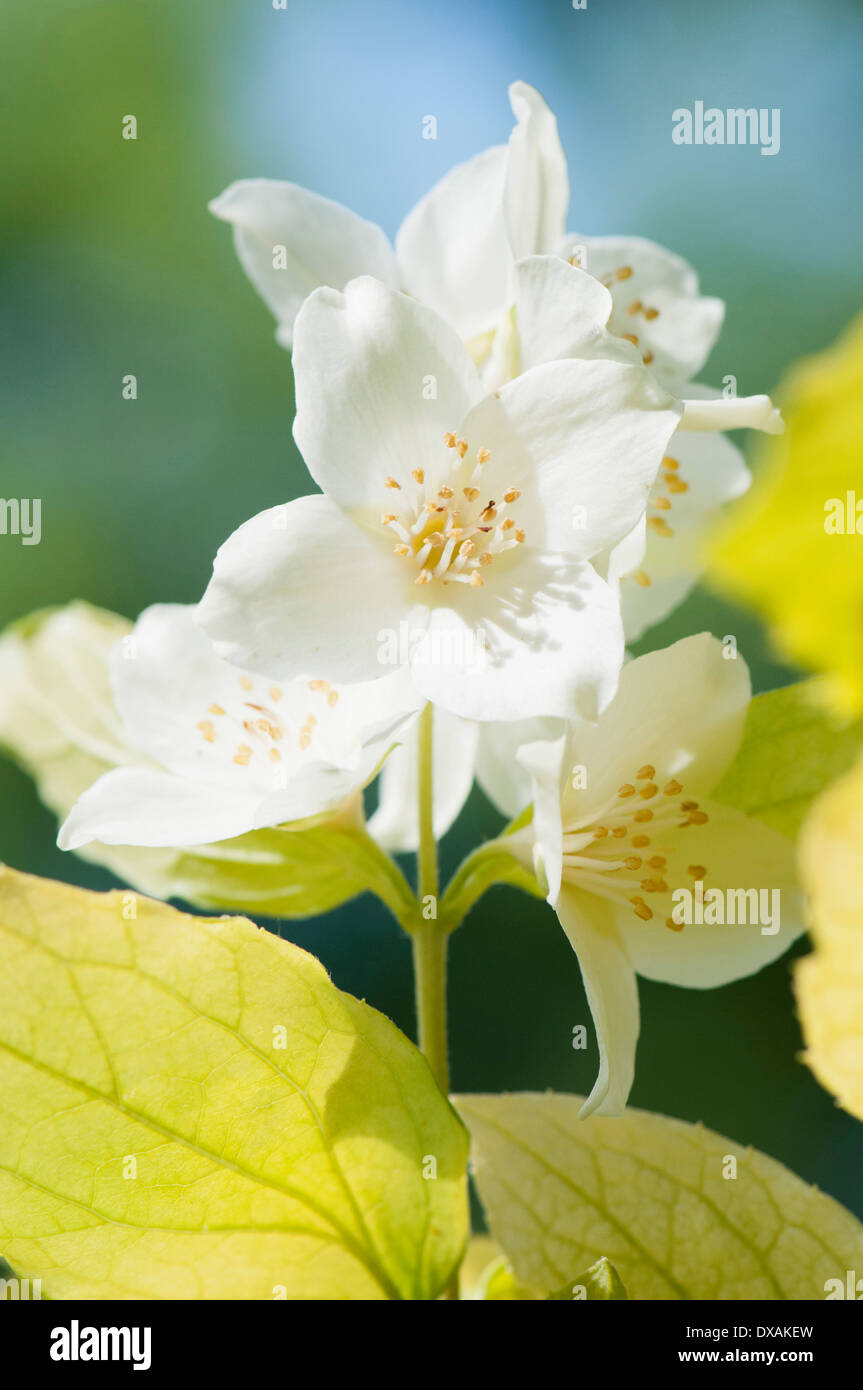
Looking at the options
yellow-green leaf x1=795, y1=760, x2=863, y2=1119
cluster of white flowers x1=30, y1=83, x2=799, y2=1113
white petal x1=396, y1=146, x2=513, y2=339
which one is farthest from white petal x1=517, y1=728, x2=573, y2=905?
white petal x1=396, y1=146, x2=513, y2=339

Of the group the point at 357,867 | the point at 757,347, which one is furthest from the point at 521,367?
the point at 757,347

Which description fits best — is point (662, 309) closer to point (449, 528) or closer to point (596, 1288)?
point (449, 528)

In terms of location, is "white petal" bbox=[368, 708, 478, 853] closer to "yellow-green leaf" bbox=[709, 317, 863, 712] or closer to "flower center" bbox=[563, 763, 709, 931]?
"flower center" bbox=[563, 763, 709, 931]

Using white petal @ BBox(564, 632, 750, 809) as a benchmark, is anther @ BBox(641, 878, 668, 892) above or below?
below

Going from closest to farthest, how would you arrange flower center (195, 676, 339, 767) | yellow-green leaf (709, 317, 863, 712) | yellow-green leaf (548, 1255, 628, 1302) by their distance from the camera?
yellow-green leaf (709, 317, 863, 712) < yellow-green leaf (548, 1255, 628, 1302) < flower center (195, 676, 339, 767)

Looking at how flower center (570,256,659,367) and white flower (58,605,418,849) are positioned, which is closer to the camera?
white flower (58,605,418,849)

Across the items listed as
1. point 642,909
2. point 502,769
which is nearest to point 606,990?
point 642,909
